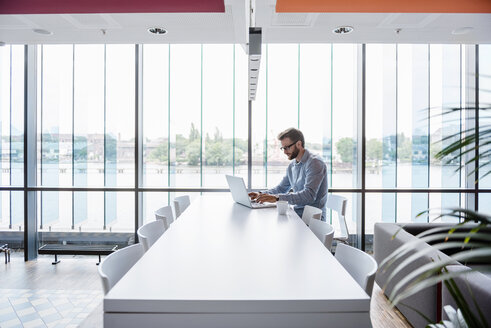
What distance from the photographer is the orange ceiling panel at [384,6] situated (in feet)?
11.0

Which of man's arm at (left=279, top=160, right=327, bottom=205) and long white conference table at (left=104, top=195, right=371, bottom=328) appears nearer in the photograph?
long white conference table at (left=104, top=195, right=371, bottom=328)

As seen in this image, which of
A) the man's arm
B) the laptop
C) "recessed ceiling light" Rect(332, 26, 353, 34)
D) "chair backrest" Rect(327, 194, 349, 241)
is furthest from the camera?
"recessed ceiling light" Rect(332, 26, 353, 34)

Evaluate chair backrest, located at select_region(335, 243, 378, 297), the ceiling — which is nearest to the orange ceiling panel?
the ceiling

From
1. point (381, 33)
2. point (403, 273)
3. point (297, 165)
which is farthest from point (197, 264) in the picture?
point (381, 33)

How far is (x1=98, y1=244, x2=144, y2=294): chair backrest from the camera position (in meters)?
1.44

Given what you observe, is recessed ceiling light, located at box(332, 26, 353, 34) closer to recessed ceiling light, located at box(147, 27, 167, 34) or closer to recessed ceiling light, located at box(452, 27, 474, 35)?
recessed ceiling light, located at box(452, 27, 474, 35)

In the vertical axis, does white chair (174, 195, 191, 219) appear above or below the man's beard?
below

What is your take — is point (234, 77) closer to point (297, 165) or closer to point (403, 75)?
point (297, 165)

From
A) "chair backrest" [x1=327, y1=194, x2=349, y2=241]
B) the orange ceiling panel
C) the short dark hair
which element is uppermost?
the orange ceiling panel

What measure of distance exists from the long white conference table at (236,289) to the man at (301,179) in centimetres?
128

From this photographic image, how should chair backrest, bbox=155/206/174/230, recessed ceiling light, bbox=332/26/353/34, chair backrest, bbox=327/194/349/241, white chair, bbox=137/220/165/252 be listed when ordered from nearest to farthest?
white chair, bbox=137/220/165/252 → chair backrest, bbox=155/206/174/230 → chair backrest, bbox=327/194/349/241 → recessed ceiling light, bbox=332/26/353/34

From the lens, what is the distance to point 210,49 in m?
4.98

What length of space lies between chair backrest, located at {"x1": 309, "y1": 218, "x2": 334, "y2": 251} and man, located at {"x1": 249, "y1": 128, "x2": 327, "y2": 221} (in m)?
0.70

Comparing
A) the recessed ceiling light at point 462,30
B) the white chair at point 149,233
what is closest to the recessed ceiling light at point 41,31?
the white chair at point 149,233
